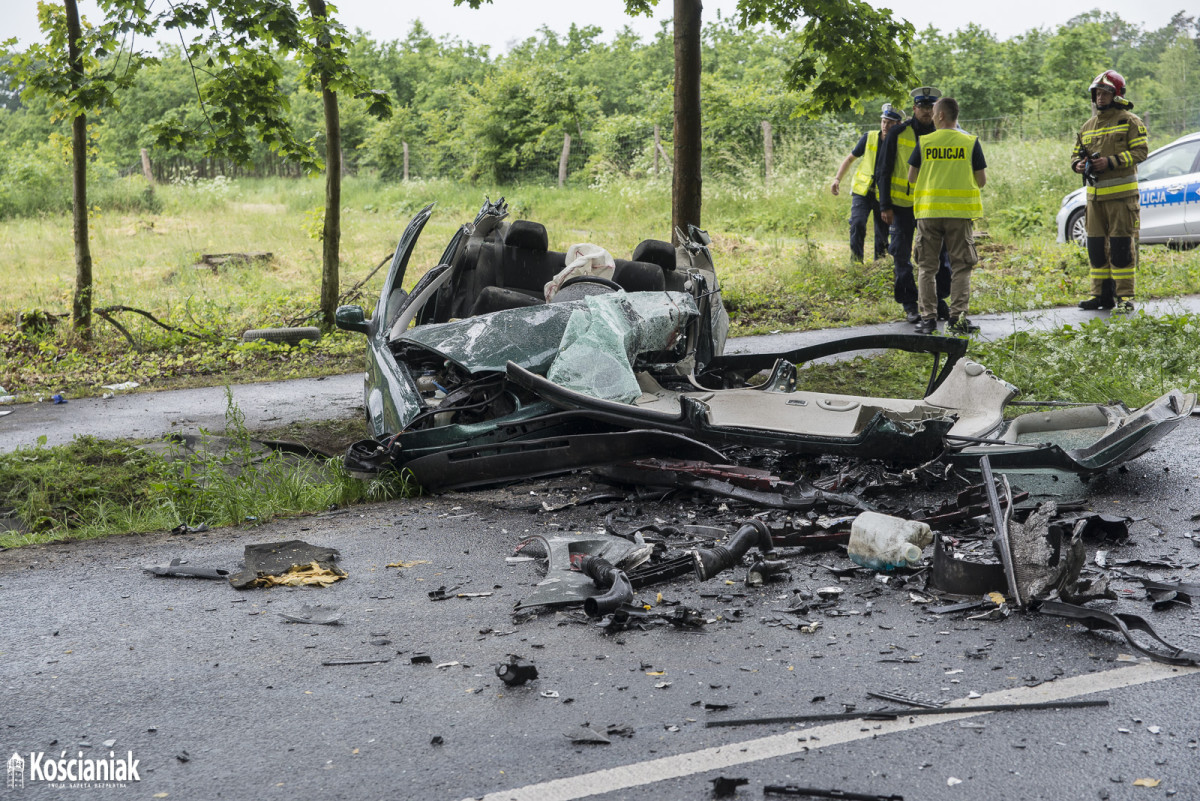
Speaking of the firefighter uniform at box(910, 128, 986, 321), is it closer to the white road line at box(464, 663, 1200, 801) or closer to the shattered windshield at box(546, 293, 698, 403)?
the shattered windshield at box(546, 293, 698, 403)

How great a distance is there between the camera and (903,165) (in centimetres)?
1027

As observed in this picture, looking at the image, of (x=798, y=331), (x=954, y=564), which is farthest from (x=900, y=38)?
(x=954, y=564)

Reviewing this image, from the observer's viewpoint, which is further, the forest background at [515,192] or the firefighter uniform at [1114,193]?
the forest background at [515,192]

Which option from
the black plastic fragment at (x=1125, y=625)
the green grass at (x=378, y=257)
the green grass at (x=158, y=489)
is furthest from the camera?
the green grass at (x=378, y=257)

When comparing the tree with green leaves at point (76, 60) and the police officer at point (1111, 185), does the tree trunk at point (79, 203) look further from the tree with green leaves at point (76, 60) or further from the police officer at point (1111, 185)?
the police officer at point (1111, 185)

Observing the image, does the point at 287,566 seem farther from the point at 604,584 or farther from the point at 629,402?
the point at 629,402

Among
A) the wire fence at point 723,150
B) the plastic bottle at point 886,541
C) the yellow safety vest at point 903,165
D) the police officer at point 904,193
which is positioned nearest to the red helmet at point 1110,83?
the police officer at point 904,193

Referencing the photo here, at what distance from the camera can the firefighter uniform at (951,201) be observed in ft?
30.0

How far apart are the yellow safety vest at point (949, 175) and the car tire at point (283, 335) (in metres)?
7.11

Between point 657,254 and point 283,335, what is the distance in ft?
20.4

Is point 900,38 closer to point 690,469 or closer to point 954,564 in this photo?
point 690,469

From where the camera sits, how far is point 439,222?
22266 mm

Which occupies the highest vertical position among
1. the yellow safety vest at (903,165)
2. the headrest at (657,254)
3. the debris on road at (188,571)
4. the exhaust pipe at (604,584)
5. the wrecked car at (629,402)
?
the yellow safety vest at (903,165)

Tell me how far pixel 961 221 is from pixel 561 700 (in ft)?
25.7
